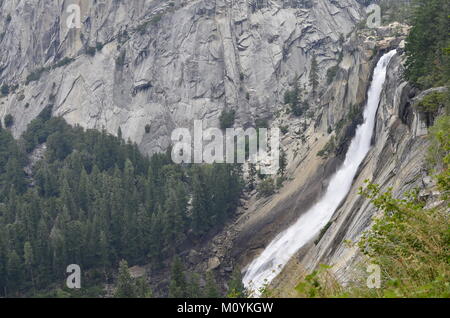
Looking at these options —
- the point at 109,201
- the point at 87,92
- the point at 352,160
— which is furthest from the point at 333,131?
the point at 87,92

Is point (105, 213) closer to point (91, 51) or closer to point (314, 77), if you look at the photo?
point (314, 77)

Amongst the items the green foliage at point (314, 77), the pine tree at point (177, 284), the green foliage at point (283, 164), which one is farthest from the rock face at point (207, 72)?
the pine tree at point (177, 284)

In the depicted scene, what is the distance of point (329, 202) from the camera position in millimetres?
68000

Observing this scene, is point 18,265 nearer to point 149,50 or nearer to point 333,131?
point 333,131

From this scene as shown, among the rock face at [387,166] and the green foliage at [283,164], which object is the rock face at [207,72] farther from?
the rock face at [387,166]

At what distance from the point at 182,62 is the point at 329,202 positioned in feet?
215

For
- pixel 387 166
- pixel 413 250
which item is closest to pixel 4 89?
pixel 387 166

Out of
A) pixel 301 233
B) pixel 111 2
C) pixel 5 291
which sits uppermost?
pixel 111 2

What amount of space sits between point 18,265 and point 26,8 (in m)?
97.5

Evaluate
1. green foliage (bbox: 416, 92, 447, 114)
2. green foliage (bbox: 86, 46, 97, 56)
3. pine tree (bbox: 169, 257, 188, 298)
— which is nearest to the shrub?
green foliage (bbox: 86, 46, 97, 56)
